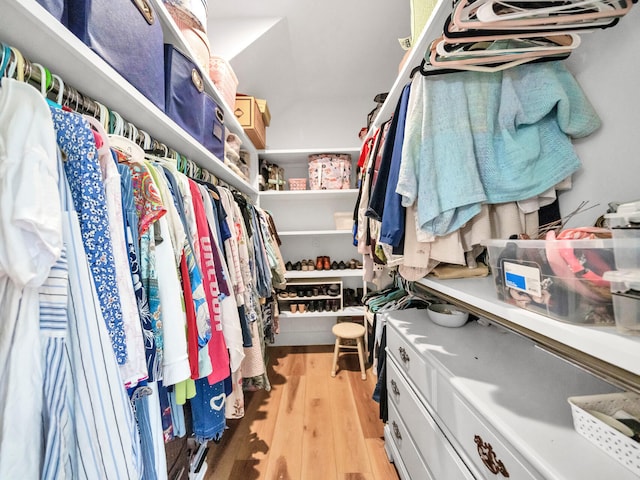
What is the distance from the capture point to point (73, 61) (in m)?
0.53

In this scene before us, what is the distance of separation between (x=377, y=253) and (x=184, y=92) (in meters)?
1.03

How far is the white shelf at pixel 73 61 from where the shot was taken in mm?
427

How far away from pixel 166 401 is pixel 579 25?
136cm

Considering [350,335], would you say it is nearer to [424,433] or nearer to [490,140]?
[424,433]

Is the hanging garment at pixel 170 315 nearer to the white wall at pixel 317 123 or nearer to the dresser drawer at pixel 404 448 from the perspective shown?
the dresser drawer at pixel 404 448

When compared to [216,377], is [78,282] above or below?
above

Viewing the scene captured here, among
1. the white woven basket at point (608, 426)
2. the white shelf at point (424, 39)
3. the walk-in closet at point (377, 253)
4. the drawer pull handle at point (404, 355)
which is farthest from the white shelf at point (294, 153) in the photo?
the white woven basket at point (608, 426)

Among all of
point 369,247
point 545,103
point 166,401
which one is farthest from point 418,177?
point 166,401

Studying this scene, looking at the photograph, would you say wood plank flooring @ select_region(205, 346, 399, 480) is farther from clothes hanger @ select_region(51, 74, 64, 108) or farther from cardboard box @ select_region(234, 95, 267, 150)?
cardboard box @ select_region(234, 95, 267, 150)

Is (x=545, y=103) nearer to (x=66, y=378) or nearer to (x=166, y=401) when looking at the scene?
(x=66, y=378)

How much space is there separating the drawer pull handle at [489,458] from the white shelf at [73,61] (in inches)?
49.1

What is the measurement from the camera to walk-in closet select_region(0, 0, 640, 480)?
0.35 metres

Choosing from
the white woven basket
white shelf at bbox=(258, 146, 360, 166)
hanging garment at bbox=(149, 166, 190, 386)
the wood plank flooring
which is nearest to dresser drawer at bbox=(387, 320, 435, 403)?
the white woven basket

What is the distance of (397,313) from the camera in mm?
1266
